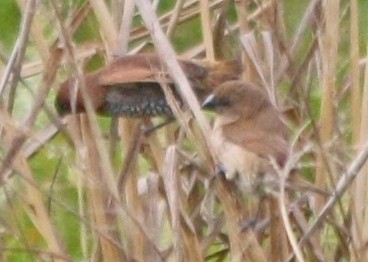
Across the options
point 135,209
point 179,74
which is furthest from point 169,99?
point 135,209

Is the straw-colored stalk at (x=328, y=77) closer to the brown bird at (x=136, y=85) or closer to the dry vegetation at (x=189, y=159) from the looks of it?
the dry vegetation at (x=189, y=159)

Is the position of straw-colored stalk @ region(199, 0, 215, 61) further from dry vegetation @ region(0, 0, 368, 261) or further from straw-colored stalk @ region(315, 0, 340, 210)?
straw-colored stalk @ region(315, 0, 340, 210)

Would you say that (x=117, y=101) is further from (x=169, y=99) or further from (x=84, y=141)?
(x=169, y=99)

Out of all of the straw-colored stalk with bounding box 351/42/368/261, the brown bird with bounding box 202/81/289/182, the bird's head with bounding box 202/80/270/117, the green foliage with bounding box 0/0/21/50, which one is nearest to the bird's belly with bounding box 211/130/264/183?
the brown bird with bounding box 202/81/289/182

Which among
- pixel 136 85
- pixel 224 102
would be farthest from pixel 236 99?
pixel 136 85

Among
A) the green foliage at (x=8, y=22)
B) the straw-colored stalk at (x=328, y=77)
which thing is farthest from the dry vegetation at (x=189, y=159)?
the green foliage at (x=8, y=22)

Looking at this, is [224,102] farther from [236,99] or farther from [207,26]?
[207,26]
